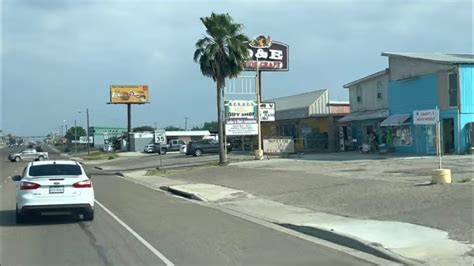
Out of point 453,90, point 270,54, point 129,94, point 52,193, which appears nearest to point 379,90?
point 453,90

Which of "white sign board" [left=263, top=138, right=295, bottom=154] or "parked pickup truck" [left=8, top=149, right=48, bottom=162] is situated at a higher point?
"white sign board" [left=263, top=138, right=295, bottom=154]

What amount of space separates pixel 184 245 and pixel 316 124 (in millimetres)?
47915

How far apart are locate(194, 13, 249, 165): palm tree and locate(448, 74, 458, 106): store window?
1371 centimetres

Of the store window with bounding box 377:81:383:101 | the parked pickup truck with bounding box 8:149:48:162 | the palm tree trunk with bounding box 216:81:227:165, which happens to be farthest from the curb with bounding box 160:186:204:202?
the parked pickup truck with bounding box 8:149:48:162

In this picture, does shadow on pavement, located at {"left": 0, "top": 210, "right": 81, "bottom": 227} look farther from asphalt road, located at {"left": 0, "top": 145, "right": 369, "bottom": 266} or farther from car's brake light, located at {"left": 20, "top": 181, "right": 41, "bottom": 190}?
car's brake light, located at {"left": 20, "top": 181, "right": 41, "bottom": 190}

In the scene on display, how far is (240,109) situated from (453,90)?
15878 mm

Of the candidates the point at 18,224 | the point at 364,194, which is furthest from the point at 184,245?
the point at 364,194

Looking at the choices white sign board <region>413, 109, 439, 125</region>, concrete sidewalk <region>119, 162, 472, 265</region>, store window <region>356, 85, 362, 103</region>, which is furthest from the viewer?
store window <region>356, 85, 362, 103</region>

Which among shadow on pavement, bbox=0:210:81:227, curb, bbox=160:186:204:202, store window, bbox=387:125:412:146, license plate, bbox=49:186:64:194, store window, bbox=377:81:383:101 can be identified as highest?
store window, bbox=377:81:383:101

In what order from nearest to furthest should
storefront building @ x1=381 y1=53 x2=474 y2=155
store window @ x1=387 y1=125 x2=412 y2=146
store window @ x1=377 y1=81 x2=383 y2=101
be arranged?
storefront building @ x1=381 y1=53 x2=474 y2=155, store window @ x1=387 y1=125 x2=412 y2=146, store window @ x1=377 y1=81 x2=383 y2=101

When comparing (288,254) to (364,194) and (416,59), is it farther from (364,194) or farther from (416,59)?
(416,59)

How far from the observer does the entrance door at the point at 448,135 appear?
124 ft

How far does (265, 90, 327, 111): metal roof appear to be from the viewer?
203 ft

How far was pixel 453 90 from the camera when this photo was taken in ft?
124
